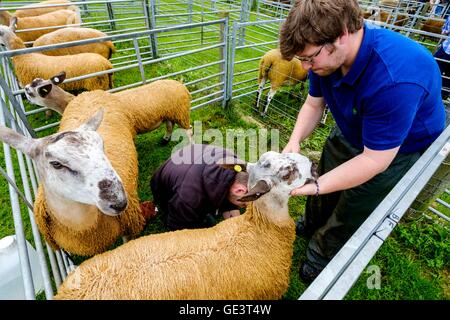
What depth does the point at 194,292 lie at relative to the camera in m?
1.87

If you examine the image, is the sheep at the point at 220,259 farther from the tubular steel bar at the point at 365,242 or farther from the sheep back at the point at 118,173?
the tubular steel bar at the point at 365,242

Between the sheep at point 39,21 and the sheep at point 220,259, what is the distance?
6913mm

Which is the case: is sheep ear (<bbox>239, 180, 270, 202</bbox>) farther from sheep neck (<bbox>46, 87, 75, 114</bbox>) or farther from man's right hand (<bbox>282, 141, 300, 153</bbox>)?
sheep neck (<bbox>46, 87, 75, 114</bbox>)

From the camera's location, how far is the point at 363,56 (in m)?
1.59

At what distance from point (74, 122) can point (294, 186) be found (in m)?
2.44

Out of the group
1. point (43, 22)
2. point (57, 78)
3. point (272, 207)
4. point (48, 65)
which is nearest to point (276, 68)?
point (57, 78)

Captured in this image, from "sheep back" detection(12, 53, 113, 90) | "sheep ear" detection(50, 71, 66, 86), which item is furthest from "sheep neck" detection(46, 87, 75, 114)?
"sheep back" detection(12, 53, 113, 90)

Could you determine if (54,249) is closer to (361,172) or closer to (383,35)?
(361,172)

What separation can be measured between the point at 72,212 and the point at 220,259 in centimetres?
120

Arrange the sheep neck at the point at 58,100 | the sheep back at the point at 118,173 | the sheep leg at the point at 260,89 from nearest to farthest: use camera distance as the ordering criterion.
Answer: the sheep back at the point at 118,173, the sheep neck at the point at 58,100, the sheep leg at the point at 260,89

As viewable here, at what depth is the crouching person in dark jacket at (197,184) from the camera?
7.65 feet

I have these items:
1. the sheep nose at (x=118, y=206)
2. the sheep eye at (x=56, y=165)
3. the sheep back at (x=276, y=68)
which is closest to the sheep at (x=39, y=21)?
the sheep back at (x=276, y=68)

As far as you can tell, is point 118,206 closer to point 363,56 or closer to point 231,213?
point 231,213

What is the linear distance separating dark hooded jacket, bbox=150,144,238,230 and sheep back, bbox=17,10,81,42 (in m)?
6.65
